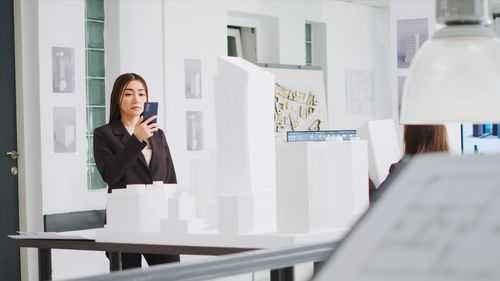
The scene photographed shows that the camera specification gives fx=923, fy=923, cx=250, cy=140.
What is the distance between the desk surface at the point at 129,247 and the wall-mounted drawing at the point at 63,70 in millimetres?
3109

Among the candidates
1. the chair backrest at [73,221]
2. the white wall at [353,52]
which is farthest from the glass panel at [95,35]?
the white wall at [353,52]

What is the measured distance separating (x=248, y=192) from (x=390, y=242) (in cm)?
362

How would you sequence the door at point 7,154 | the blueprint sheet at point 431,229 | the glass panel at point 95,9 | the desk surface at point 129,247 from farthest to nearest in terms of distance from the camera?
the glass panel at point 95,9
the door at point 7,154
the desk surface at point 129,247
the blueprint sheet at point 431,229

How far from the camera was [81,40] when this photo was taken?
7508 mm

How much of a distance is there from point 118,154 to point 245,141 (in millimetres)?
1112

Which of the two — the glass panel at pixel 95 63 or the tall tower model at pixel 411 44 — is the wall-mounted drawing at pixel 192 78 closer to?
the glass panel at pixel 95 63

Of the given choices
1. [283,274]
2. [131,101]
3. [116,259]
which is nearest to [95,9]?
[131,101]

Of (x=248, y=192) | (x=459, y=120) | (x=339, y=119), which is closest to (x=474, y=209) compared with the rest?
(x=459, y=120)

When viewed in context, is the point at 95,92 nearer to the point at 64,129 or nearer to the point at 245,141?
the point at 64,129

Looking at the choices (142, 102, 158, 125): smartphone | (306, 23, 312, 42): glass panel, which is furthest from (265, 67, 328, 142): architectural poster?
(142, 102, 158, 125): smartphone

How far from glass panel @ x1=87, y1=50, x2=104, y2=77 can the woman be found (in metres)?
2.60

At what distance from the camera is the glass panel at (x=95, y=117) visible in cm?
767

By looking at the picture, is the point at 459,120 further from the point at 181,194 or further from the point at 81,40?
the point at 81,40

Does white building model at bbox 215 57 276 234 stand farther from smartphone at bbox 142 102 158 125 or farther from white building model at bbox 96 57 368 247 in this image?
smartphone at bbox 142 102 158 125
